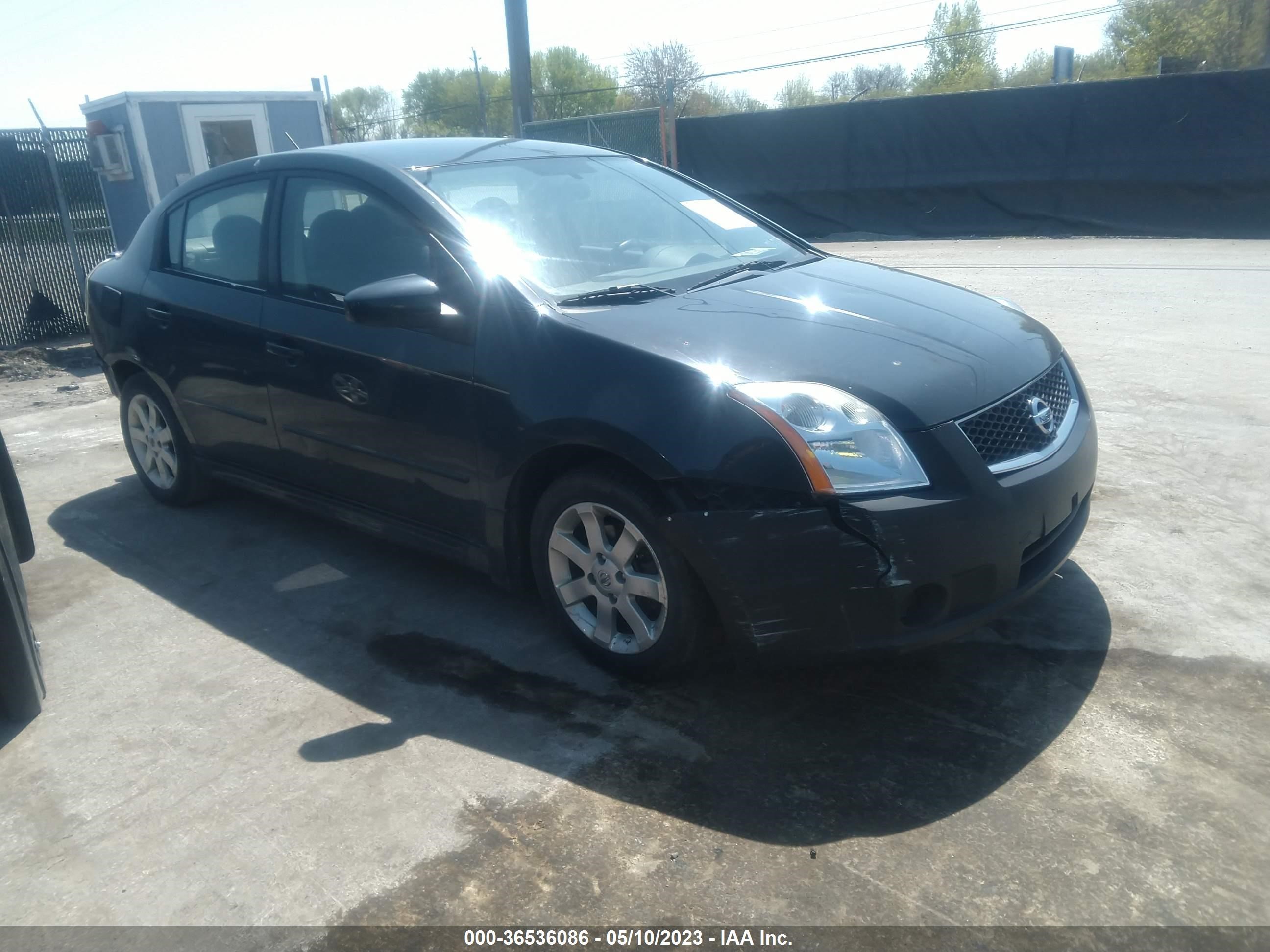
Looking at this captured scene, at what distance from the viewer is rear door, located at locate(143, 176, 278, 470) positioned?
4.45 metres

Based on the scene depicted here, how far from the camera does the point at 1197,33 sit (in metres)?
36.6

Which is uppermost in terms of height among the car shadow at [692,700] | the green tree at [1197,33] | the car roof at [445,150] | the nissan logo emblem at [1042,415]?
the green tree at [1197,33]

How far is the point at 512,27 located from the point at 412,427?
597 inches

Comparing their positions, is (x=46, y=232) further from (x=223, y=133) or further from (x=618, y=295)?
(x=618, y=295)

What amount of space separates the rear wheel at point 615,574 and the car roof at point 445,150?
1.57 metres

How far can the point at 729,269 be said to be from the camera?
404cm

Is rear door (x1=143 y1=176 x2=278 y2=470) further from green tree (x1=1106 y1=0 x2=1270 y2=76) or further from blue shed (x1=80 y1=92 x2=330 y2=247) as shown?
green tree (x1=1106 y1=0 x2=1270 y2=76)

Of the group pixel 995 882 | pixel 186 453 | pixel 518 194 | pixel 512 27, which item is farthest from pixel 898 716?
pixel 512 27

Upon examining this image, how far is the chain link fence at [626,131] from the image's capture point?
14969mm

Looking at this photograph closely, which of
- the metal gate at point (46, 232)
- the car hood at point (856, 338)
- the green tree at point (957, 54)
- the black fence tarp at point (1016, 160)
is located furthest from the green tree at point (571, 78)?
the car hood at point (856, 338)

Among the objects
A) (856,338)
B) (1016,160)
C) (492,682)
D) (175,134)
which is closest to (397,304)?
(492,682)

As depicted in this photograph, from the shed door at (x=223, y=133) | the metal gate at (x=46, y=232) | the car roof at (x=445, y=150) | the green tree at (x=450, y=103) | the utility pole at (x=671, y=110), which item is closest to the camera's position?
the car roof at (x=445, y=150)

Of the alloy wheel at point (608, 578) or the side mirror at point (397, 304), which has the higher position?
the side mirror at point (397, 304)

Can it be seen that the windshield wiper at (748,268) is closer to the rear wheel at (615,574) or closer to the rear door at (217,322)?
the rear wheel at (615,574)
